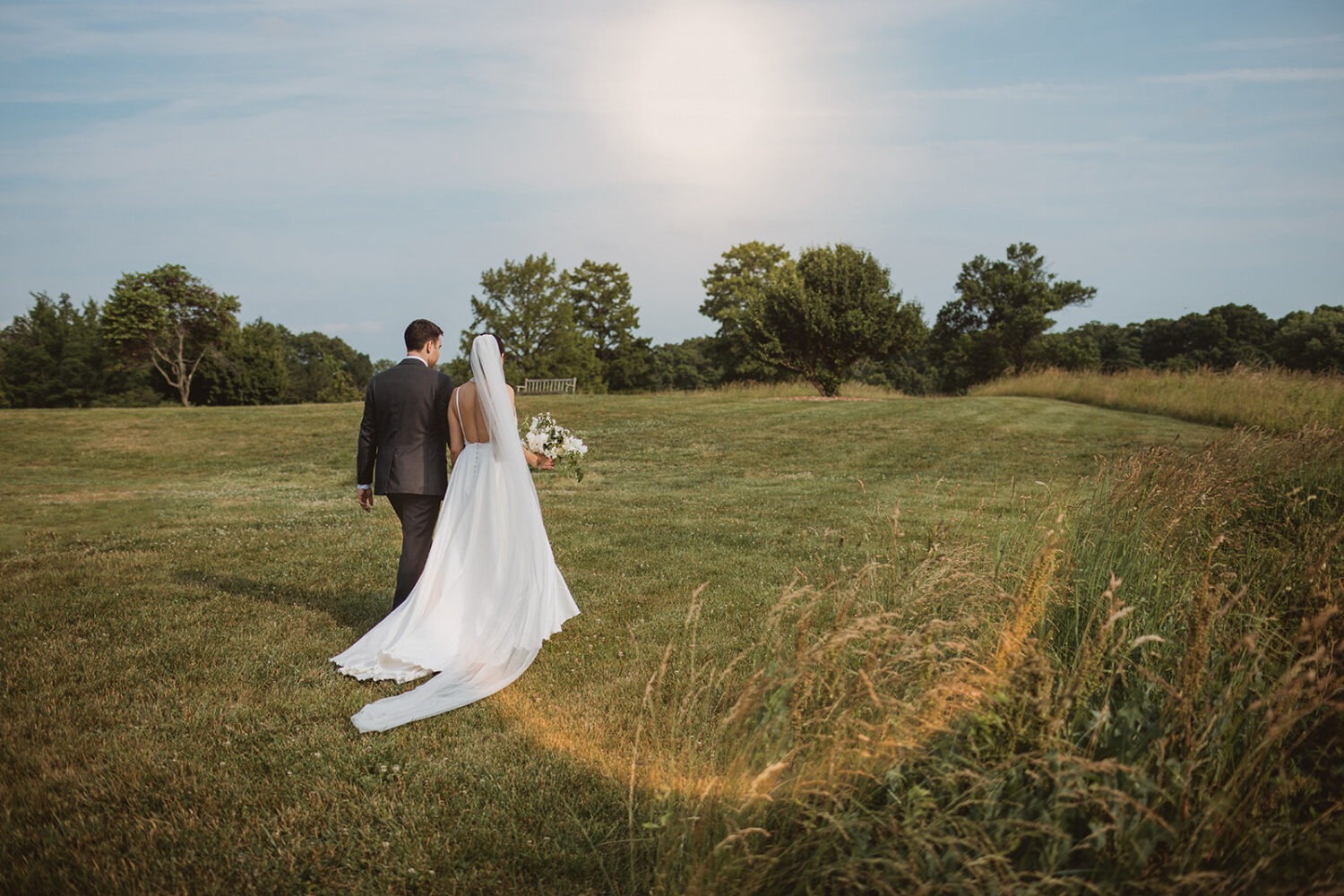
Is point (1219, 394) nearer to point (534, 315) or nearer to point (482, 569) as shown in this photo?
point (482, 569)

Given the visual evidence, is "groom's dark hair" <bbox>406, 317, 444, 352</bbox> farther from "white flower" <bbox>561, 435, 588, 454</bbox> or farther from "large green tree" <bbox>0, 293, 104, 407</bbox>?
"large green tree" <bbox>0, 293, 104, 407</bbox>

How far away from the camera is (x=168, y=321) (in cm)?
4888

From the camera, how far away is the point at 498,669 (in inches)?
220

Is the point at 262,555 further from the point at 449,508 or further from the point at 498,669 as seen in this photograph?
the point at 498,669

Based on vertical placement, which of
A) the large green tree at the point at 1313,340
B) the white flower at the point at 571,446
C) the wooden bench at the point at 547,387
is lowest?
the white flower at the point at 571,446

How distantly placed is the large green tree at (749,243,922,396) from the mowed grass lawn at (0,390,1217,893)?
23659 millimetres

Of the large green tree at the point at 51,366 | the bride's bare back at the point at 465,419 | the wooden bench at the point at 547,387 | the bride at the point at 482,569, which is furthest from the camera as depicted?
the large green tree at the point at 51,366

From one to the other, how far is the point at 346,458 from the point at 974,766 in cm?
2098

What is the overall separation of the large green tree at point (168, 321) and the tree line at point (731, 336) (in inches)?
3.8

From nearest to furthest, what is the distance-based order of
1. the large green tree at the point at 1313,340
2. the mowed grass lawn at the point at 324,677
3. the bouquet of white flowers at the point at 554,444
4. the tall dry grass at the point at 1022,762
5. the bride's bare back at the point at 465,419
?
the tall dry grass at the point at 1022,762, the mowed grass lawn at the point at 324,677, the bride's bare back at the point at 465,419, the bouquet of white flowers at the point at 554,444, the large green tree at the point at 1313,340

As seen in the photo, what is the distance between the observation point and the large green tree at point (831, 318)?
39312 millimetres

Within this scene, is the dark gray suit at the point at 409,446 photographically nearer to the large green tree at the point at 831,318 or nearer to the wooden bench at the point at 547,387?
the large green tree at the point at 831,318

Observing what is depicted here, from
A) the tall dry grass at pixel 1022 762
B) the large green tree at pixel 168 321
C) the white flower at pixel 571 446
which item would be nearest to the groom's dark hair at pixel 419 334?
the white flower at pixel 571 446

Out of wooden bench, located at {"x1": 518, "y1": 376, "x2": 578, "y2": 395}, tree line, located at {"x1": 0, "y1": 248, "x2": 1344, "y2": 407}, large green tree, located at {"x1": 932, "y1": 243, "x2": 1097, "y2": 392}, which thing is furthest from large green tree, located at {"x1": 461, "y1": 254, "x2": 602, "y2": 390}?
large green tree, located at {"x1": 932, "y1": 243, "x2": 1097, "y2": 392}
